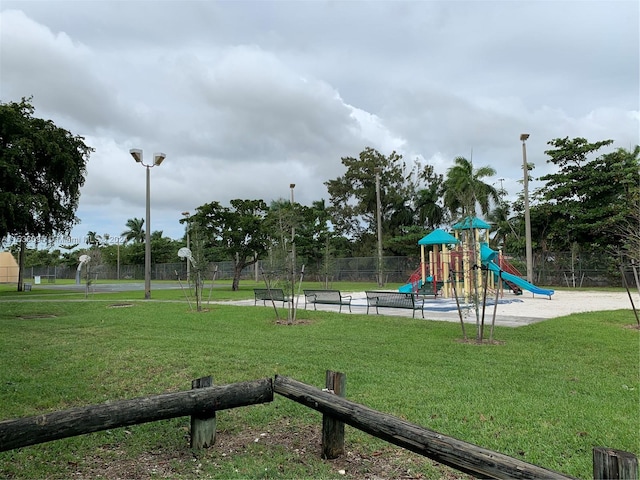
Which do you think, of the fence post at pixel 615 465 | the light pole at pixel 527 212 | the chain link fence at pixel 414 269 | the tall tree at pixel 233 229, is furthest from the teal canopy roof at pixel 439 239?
the fence post at pixel 615 465

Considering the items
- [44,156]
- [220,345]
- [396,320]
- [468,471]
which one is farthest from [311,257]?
[468,471]

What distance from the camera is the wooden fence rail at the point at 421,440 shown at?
2.27 metres

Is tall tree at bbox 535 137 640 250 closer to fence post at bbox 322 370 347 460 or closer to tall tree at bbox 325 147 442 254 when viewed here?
tall tree at bbox 325 147 442 254

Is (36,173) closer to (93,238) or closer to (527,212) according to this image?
(527,212)

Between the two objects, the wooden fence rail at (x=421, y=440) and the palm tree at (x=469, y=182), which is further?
the palm tree at (x=469, y=182)

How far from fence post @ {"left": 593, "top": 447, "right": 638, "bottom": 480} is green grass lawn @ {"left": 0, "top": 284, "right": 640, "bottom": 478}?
1602 millimetres

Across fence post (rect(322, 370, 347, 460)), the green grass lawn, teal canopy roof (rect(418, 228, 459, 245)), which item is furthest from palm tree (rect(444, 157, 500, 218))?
fence post (rect(322, 370, 347, 460))

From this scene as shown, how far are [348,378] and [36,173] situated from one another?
24113mm

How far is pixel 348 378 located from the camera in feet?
18.6

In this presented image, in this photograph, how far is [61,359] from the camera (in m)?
7.11

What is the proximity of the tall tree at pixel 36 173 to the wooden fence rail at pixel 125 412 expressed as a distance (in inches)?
803

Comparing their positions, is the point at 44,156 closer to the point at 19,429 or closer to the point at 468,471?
the point at 19,429

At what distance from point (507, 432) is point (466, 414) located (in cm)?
49

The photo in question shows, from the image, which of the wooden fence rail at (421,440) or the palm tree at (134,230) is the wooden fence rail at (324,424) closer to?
the wooden fence rail at (421,440)
